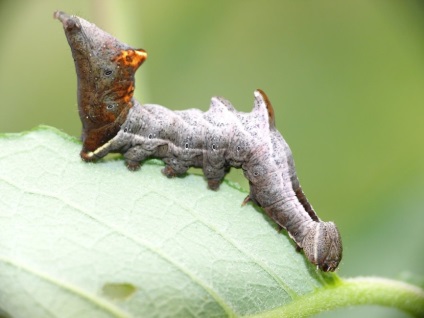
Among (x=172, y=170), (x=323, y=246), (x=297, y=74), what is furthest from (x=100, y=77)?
(x=297, y=74)

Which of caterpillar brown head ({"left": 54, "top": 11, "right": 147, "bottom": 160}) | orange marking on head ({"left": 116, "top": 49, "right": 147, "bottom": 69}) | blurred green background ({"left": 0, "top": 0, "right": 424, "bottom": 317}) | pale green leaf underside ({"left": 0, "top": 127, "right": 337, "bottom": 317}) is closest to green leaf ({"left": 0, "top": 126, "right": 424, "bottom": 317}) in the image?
pale green leaf underside ({"left": 0, "top": 127, "right": 337, "bottom": 317})

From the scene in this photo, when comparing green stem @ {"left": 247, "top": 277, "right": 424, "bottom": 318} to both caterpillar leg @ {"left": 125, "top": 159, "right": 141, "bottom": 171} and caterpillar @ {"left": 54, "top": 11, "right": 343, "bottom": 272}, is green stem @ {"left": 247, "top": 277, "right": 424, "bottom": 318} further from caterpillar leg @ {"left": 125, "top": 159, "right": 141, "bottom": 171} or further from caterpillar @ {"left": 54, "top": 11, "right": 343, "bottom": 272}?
caterpillar leg @ {"left": 125, "top": 159, "right": 141, "bottom": 171}

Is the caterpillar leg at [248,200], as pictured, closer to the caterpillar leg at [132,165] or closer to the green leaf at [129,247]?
the green leaf at [129,247]

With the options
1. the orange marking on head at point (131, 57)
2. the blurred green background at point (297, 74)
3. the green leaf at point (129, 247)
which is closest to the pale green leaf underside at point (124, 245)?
the green leaf at point (129, 247)

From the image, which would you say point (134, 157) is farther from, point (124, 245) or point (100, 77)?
point (124, 245)

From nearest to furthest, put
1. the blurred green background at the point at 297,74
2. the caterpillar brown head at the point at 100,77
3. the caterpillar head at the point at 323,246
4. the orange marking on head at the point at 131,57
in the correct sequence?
the caterpillar head at the point at 323,246 → the caterpillar brown head at the point at 100,77 → the orange marking on head at the point at 131,57 → the blurred green background at the point at 297,74
